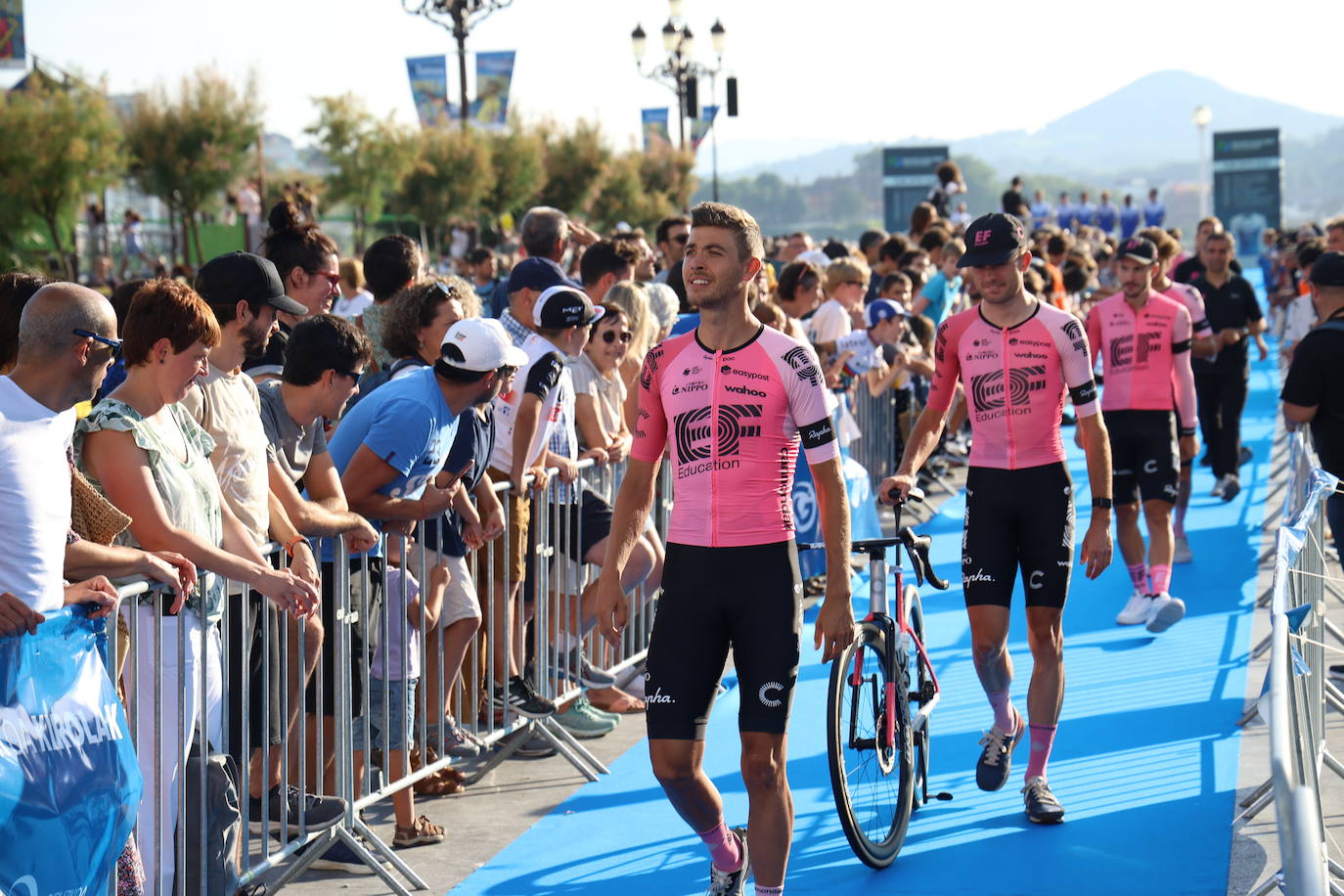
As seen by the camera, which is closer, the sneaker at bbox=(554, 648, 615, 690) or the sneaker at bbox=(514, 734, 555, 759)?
the sneaker at bbox=(514, 734, 555, 759)

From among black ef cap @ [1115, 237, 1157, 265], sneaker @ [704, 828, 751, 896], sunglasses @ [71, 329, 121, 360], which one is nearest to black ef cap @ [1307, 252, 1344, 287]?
black ef cap @ [1115, 237, 1157, 265]

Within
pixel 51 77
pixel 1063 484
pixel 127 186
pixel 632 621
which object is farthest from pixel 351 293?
pixel 127 186

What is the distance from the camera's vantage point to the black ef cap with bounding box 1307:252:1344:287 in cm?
780

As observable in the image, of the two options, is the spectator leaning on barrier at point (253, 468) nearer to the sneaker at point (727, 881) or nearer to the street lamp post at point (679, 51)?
the sneaker at point (727, 881)

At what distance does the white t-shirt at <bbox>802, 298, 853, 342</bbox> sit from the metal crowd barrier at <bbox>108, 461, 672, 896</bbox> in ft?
14.6

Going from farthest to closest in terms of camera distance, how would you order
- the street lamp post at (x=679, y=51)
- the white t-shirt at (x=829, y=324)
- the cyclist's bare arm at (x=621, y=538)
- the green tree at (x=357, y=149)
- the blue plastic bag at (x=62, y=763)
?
1. the green tree at (x=357, y=149)
2. the street lamp post at (x=679, y=51)
3. the white t-shirt at (x=829, y=324)
4. the cyclist's bare arm at (x=621, y=538)
5. the blue plastic bag at (x=62, y=763)

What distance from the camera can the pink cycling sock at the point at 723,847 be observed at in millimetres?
4789

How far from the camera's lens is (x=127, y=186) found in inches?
1693

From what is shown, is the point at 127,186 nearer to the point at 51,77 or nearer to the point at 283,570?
the point at 51,77

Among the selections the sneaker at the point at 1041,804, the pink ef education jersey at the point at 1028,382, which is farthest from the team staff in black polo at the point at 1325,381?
the sneaker at the point at 1041,804

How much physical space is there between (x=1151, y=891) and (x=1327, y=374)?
3451 millimetres

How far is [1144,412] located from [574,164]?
44222mm

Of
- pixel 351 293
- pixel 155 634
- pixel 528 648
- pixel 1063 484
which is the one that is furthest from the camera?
pixel 351 293

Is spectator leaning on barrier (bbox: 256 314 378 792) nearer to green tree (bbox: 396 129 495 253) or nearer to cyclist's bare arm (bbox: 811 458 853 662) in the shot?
cyclist's bare arm (bbox: 811 458 853 662)
